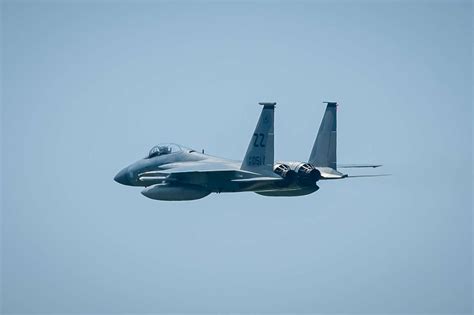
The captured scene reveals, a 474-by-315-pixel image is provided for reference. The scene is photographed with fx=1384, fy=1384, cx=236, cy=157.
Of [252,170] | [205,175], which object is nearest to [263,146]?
[252,170]

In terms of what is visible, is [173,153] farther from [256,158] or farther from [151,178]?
[256,158]

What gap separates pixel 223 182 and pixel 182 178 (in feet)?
6.41

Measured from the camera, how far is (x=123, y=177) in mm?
65125

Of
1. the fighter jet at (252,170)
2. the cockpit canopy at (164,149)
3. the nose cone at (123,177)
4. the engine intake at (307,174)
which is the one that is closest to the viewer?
the fighter jet at (252,170)

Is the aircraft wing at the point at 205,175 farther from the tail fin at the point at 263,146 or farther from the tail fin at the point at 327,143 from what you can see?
the tail fin at the point at 327,143

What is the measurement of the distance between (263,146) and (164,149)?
25.3 ft

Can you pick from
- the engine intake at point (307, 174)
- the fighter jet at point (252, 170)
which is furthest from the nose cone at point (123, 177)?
the engine intake at point (307, 174)

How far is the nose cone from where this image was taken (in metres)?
64.9

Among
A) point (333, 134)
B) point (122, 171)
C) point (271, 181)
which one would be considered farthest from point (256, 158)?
point (122, 171)

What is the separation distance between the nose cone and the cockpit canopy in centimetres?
133

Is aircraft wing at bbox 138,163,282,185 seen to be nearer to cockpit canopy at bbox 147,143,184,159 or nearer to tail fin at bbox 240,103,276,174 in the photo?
tail fin at bbox 240,103,276,174

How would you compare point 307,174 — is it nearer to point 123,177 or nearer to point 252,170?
point 252,170

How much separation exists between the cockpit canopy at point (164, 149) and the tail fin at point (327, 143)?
21.5 ft

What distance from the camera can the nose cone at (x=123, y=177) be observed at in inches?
2557
